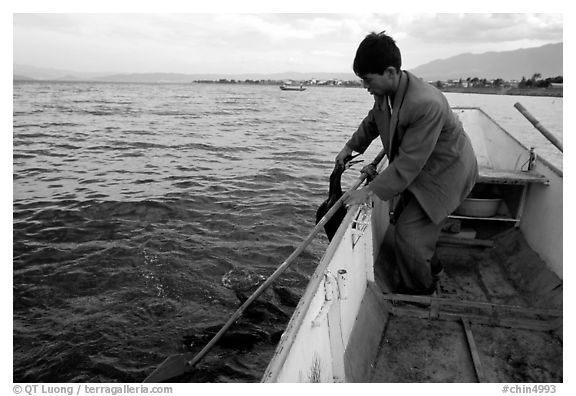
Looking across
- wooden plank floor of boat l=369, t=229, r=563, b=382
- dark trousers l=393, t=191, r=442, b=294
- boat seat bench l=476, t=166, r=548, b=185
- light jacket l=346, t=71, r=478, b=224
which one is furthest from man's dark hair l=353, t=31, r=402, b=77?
boat seat bench l=476, t=166, r=548, b=185

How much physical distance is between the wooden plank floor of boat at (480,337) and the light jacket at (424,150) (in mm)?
887

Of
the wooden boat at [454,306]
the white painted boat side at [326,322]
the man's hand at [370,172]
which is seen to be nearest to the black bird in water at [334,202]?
the man's hand at [370,172]

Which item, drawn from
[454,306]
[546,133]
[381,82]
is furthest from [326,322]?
[546,133]

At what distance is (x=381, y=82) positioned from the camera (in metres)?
Answer: 2.83

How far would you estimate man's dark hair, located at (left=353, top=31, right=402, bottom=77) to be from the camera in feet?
8.71

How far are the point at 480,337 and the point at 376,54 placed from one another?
7.67 feet

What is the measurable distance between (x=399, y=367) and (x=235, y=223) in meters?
5.24

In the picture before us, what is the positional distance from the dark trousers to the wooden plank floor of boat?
316 millimetres

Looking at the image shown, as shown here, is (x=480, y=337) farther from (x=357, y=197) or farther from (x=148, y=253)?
(x=148, y=253)

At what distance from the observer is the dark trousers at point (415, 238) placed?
132 inches

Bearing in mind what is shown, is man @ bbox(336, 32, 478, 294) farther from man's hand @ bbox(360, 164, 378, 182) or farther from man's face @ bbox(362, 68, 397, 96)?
man's hand @ bbox(360, 164, 378, 182)

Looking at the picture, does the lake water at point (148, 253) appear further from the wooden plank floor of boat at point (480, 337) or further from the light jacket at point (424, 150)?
the light jacket at point (424, 150)

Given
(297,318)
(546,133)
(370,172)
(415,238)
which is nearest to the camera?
(297,318)
